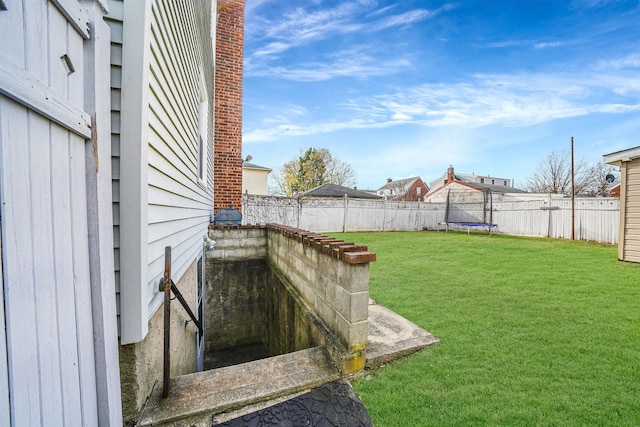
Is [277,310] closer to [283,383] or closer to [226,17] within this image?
[283,383]

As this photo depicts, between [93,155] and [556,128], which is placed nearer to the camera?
[93,155]

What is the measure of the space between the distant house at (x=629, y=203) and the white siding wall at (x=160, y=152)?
9.37m

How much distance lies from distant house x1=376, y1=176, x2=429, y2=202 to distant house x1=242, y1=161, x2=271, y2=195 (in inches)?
845

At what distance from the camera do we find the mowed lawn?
178 centimetres

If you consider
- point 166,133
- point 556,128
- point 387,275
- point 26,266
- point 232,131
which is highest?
point 556,128

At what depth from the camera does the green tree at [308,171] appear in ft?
102

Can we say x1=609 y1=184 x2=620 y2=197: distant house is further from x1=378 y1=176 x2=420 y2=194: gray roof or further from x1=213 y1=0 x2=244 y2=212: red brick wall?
x1=213 y1=0 x2=244 y2=212: red brick wall

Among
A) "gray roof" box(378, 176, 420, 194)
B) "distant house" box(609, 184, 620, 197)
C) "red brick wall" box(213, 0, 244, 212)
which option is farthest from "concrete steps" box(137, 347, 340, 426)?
"gray roof" box(378, 176, 420, 194)

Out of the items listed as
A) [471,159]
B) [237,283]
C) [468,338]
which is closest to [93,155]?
[468,338]

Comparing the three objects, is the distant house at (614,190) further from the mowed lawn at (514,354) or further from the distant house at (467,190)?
the mowed lawn at (514,354)

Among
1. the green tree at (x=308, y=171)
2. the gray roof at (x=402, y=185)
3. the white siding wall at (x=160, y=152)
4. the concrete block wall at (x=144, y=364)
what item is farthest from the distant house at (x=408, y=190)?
the concrete block wall at (x=144, y=364)

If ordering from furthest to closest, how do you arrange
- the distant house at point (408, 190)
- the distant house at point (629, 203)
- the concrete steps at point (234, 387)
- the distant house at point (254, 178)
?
the distant house at point (408, 190) < the distant house at point (254, 178) < the distant house at point (629, 203) < the concrete steps at point (234, 387)

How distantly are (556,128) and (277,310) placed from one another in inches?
1110

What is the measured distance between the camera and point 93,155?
120 cm
